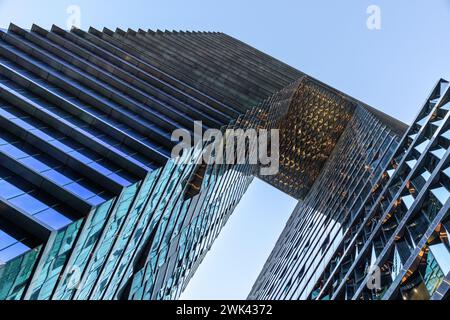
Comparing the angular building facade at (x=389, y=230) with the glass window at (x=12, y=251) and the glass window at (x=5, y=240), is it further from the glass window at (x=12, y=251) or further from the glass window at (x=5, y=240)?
the glass window at (x=5, y=240)

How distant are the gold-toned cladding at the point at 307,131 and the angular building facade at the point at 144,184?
3688 cm

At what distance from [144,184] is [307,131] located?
78.9 metres

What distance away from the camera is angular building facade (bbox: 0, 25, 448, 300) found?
18.2 m

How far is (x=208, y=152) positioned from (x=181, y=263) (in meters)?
18.8

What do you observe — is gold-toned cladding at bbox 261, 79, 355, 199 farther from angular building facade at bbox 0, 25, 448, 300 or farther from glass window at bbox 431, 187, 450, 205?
glass window at bbox 431, 187, 450, 205

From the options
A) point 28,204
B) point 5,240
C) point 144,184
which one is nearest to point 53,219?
point 28,204

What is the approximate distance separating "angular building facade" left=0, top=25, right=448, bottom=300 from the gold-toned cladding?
36.9 meters

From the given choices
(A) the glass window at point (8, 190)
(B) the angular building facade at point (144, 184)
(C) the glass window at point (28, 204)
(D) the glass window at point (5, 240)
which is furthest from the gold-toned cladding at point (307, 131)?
(D) the glass window at point (5, 240)

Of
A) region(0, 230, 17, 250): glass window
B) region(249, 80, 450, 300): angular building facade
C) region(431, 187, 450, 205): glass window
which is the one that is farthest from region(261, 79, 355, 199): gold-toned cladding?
region(0, 230, 17, 250): glass window

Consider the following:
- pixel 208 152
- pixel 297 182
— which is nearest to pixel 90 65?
pixel 208 152

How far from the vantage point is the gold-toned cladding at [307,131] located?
89188 mm

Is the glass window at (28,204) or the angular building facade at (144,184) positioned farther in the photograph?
the angular building facade at (144,184)

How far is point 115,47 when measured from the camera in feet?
155
